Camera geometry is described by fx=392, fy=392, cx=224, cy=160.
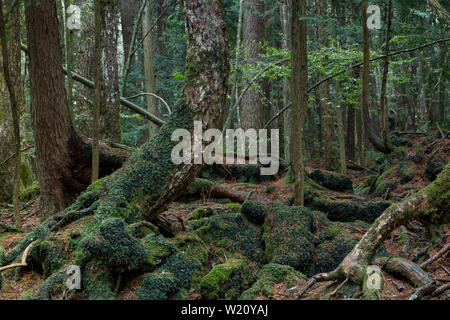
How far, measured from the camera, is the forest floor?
158 inches

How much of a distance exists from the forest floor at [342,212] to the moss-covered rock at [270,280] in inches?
0.4

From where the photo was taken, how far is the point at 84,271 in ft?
12.7

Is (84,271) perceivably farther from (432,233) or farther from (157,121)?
(157,121)

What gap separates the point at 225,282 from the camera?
4.21 meters

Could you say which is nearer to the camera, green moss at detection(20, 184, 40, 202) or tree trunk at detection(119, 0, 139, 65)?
green moss at detection(20, 184, 40, 202)

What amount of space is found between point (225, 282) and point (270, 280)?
1.75 ft

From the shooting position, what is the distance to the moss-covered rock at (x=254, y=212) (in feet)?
20.5

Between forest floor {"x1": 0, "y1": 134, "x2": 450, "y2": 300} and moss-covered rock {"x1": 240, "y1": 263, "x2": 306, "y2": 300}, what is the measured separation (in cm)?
1

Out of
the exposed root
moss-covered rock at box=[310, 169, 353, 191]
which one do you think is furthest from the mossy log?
moss-covered rock at box=[310, 169, 353, 191]

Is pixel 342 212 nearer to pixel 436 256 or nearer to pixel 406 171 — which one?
pixel 406 171

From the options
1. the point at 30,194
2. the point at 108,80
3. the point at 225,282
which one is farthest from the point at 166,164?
the point at 30,194

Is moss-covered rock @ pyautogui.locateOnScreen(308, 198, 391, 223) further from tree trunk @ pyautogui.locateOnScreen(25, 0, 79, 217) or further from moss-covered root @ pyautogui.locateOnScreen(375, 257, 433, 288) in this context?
tree trunk @ pyautogui.locateOnScreen(25, 0, 79, 217)
